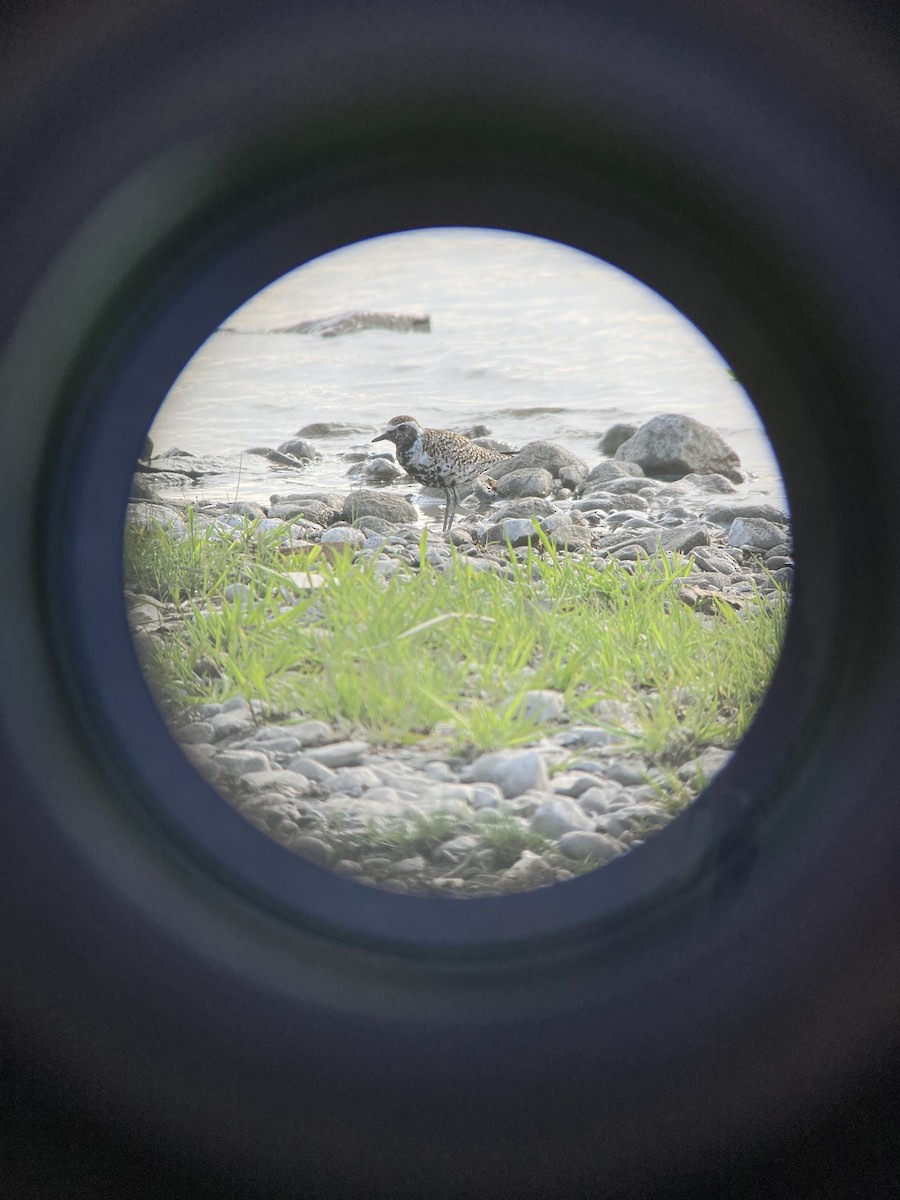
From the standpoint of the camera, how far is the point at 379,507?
0.94 metres

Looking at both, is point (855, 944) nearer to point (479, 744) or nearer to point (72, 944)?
point (479, 744)

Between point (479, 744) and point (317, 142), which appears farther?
point (479, 744)

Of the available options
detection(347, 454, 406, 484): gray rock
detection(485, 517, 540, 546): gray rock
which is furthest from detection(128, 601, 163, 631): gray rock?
detection(485, 517, 540, 546): gray rock

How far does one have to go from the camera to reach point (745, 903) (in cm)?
60

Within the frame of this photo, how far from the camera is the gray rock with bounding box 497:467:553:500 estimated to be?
0.94 metres

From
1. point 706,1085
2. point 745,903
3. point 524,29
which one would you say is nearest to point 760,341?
point 524,29

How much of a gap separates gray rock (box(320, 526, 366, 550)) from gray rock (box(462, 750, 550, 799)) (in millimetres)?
242

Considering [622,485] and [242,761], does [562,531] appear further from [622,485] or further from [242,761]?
[242,761]

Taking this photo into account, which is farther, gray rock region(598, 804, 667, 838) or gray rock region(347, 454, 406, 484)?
gray rock region(347, 454, 406, 484)

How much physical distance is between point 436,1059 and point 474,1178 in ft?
0.26

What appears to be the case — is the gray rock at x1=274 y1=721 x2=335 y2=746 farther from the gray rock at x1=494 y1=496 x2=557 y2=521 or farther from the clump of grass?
the gray rock at x1=494 y1=496 x2=557 y2=521

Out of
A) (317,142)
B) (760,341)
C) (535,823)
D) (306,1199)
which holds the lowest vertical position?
(306,1199)

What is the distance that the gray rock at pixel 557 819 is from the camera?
777mm

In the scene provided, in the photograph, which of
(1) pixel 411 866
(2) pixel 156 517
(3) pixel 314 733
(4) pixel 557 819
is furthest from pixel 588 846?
(2) pixel 156 517
